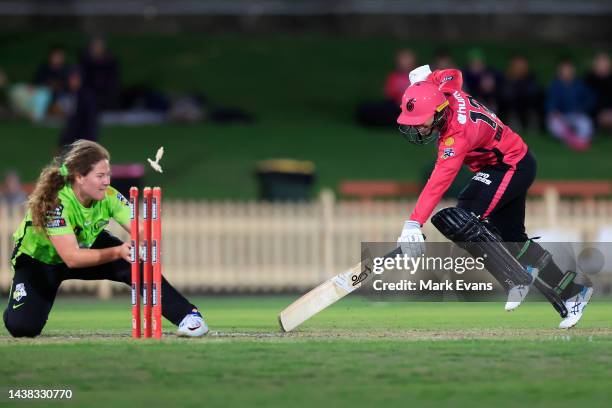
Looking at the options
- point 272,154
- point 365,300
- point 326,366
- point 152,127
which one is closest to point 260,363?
point 326,366

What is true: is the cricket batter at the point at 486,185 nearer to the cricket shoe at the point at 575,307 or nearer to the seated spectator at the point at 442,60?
the cricket shoe at the point at 575,307

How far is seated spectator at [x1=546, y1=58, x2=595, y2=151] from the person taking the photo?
23.3 metres

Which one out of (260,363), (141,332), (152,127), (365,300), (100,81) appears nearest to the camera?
(260,363)

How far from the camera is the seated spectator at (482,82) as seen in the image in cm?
2302

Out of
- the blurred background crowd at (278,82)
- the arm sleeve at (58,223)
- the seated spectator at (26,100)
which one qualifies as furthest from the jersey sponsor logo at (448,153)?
the seated spectator at (26,100)

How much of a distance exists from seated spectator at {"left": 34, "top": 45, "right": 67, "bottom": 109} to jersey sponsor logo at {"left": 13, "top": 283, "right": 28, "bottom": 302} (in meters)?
14.5

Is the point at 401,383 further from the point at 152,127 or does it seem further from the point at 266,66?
the point at 266,66

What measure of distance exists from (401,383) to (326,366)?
604 mm

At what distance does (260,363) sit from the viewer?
8086mm

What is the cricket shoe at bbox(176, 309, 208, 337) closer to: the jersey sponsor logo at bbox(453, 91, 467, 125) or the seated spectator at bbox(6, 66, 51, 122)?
the jersey sponsor logo at bbox(453, 91, 467, 125)

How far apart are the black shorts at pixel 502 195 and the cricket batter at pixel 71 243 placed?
2281 millimetres

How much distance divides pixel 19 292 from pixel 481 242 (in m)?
3.42

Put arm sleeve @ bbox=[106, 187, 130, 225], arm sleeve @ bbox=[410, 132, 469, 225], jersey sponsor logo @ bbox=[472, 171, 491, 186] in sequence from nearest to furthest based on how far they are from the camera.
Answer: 1. arm sleeve @ bbox=[410, 132, 469, 225]
2. arm sleeve @ bbox=[106, 187, 130, 225]
3. jersey sponsor logo @ bbox=[472, 171, 491, 186]

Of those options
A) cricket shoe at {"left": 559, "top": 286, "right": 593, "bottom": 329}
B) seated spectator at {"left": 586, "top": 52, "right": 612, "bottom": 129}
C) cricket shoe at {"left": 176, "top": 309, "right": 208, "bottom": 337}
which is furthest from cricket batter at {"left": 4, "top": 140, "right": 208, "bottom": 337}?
seated spectator at {"left": 586, "top": 52, "right": 612, "bottom": 129}
